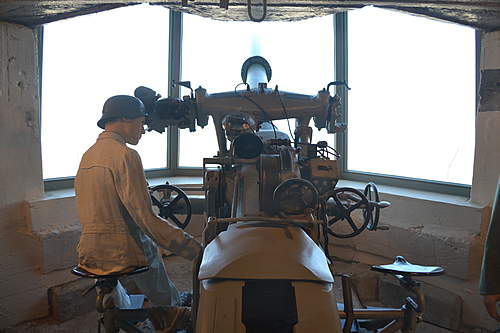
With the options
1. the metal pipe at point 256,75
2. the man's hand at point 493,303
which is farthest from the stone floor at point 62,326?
the man's hand at point 493,303

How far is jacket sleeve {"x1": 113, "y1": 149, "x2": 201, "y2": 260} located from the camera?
1.88m

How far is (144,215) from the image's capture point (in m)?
1.89

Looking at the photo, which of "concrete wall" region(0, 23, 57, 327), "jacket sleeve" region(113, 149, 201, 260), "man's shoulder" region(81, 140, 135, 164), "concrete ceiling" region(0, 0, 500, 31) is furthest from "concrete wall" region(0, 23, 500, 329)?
"jacket sleeve" region(113, 149, 201, 260)

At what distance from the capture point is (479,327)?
2529mm

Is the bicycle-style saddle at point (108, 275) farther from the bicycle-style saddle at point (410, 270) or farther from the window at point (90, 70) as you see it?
the window at point (90, 70)

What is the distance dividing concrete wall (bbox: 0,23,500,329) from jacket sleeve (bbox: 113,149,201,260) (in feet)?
3.64

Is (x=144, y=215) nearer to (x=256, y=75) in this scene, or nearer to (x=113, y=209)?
(x=113, y=209)

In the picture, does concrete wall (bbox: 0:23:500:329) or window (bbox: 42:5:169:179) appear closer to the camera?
concrete wall (bbox: 0:23:500:329)

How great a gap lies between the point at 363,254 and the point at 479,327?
96cm

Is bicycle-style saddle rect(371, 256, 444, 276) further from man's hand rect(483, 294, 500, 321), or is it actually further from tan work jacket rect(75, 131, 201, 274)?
tan work jacket rect(75, 131, 201, 274)

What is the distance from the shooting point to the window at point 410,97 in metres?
3.19

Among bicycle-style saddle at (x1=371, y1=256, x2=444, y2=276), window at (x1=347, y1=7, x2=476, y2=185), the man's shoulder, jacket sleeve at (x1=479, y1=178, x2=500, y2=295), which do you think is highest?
window at (x1=347, y1=7, x2=476, y2=185)

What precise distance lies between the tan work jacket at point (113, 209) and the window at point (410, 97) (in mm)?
2341

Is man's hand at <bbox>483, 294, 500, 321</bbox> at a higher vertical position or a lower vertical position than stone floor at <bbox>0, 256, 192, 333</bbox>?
higher
